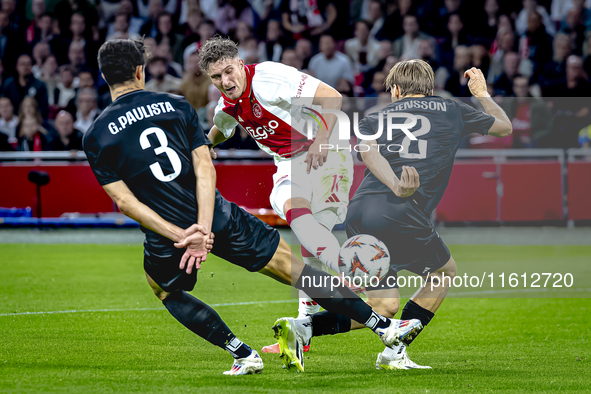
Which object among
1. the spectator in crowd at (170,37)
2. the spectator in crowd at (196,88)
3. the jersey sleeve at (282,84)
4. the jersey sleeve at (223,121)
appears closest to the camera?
the jersey sleeve at (282,84)

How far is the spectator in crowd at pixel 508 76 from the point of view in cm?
1307

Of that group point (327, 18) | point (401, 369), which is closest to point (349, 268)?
point (401, 369)

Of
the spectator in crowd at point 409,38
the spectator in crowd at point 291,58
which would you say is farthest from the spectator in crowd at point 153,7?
the spectator in crowd at point 409,38

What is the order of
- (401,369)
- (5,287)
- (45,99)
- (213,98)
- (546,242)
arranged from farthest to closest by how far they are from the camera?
(45,99) < (213,98) < (546,242) < (5,287) < (401,369)

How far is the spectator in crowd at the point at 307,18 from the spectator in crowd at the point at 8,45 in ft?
18.1

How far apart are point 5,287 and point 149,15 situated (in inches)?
362

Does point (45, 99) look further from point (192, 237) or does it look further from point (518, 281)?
point (192, 237)

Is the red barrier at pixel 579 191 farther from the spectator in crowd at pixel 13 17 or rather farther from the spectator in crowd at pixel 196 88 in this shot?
the spectator in crowd at pixel 13 17

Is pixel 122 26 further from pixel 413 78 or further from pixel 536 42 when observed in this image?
Result: pixel 413 78

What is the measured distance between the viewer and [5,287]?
827 cm

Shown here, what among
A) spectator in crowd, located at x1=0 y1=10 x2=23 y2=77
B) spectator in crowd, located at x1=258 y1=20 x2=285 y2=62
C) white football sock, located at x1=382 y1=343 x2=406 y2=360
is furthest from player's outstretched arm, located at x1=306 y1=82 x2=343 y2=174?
spectator in crowd, located at x1=0 y1=10 x2=23 y2=77

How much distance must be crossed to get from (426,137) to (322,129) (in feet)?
2.39

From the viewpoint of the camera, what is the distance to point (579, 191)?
12.5 metres

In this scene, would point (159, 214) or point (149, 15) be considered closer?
point (159, 214)
